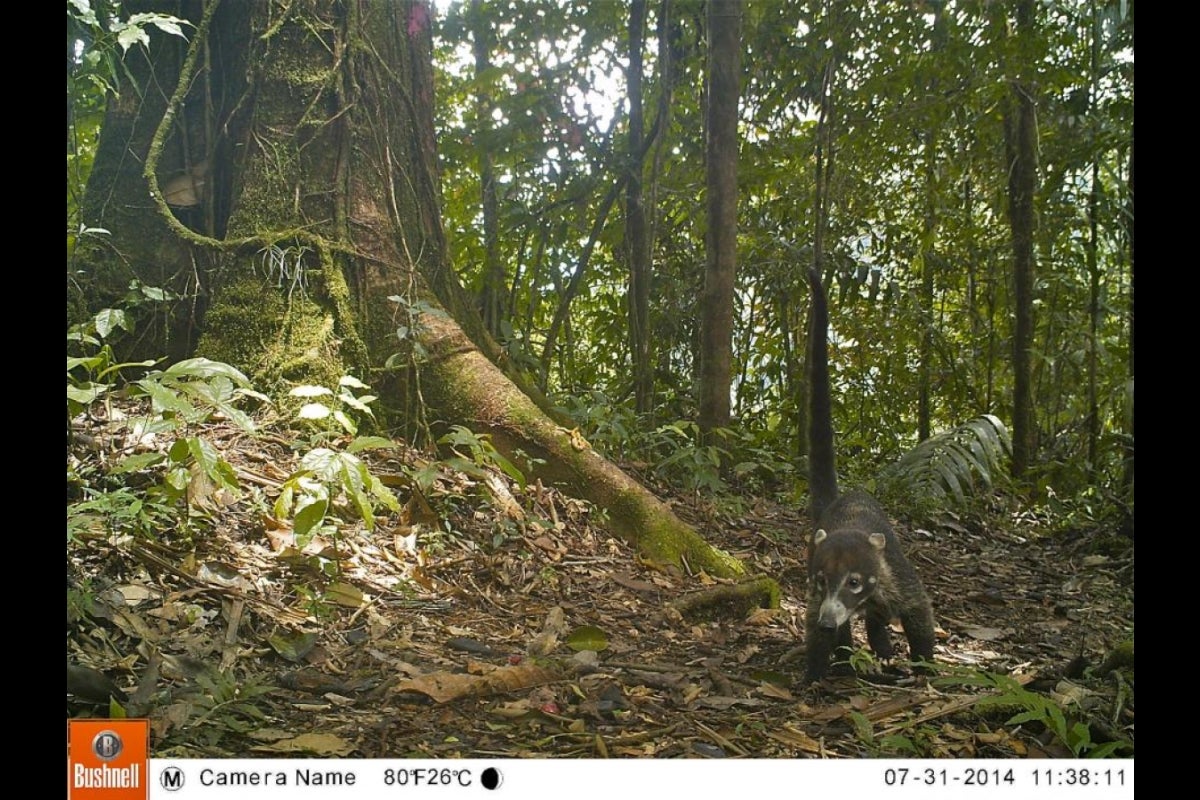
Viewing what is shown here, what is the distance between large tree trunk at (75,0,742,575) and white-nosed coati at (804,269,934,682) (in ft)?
0.96

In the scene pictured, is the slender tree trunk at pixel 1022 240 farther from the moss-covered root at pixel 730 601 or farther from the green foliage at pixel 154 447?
the green foliage at pixel 154 447

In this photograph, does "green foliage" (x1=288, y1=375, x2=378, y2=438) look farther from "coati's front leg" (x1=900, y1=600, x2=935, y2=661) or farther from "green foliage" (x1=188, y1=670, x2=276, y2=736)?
"coati's front leg" (x1=900, y1=600, x2=935, y2=661)

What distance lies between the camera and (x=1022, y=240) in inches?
109

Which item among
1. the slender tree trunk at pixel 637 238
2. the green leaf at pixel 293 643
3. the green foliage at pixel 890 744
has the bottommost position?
the green foliage at pixel 890 744

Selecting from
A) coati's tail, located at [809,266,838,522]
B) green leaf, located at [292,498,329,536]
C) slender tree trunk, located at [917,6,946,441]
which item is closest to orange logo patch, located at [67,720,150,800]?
green leaf, located at [292,498,329,536]

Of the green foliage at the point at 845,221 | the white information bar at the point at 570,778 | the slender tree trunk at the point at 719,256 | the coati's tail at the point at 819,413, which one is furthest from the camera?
the slender tree trunk at the point at 719,256

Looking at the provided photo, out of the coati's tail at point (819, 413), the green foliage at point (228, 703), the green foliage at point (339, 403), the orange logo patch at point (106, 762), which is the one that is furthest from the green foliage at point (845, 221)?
the orange logo patch at point (106, 762)

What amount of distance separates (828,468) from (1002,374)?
67 cm

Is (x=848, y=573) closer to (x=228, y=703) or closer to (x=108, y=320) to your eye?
(x=228, y=703)

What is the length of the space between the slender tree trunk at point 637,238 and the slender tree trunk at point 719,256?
0.90ft

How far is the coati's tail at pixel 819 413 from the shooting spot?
2.77 m
